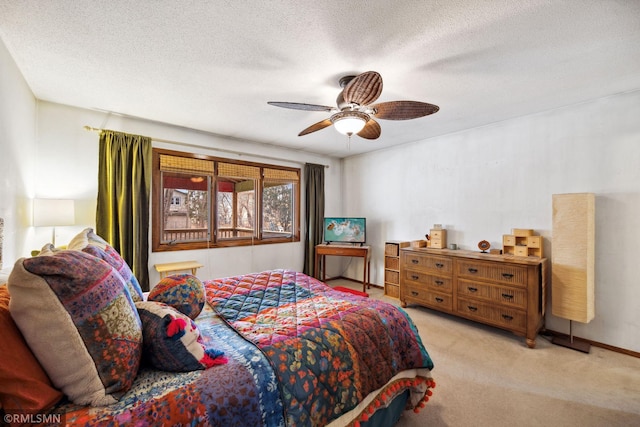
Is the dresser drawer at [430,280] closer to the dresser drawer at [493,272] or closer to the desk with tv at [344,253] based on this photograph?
the dresser drawer at [493,272]

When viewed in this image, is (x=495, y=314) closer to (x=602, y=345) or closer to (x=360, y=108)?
(x=602, y=345)

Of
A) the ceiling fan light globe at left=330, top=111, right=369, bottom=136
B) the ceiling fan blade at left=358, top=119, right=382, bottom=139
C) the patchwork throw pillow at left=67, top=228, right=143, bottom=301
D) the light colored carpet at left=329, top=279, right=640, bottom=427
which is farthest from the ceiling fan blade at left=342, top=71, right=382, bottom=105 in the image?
the light colored carpet at left=329, top=279, right=640, bottom=427

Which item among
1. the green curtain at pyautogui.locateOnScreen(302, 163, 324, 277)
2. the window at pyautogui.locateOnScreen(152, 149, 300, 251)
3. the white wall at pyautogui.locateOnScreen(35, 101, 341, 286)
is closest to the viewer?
the white wall at pyautogui.locateOnScreen(35, 101, 341, 286)

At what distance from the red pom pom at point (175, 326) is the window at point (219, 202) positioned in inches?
111

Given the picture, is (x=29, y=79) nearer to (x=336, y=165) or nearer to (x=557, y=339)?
(x=336, y=165)

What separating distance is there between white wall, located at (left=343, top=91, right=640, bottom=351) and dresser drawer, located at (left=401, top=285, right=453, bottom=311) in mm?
809

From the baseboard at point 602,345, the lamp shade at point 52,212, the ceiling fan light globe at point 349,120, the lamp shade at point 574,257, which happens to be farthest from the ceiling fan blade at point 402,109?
the lamp shade at point 52,212

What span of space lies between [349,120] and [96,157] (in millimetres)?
2947

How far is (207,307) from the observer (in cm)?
188

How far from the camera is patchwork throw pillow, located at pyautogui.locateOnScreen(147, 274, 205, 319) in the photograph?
5.01 feet

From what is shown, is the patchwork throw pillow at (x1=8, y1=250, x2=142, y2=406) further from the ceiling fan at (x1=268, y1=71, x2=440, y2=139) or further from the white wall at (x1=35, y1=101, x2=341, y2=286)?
the white wall at (x1=35, y1=101, x2=341, y2=286)

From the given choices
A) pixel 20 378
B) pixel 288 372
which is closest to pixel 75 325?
pixel 20 378

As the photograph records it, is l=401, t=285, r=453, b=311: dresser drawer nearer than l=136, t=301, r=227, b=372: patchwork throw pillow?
No

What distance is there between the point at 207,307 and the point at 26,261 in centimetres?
111
